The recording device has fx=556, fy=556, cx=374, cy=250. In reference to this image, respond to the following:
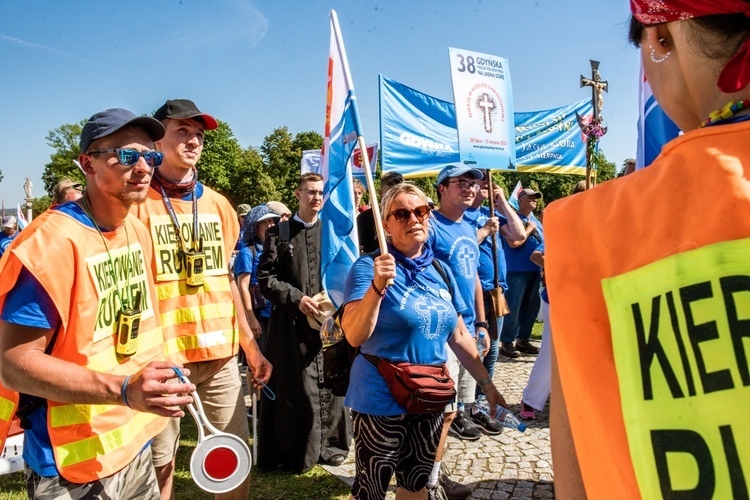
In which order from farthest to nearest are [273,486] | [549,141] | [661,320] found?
[549,141]
[273,486]
[661,320]

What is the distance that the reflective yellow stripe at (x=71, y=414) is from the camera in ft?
6.78

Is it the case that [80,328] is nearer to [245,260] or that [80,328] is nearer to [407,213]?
[407,213]

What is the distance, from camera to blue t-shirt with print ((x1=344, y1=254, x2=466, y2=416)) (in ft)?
9.74

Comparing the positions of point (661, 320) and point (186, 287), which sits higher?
point (186, 287)

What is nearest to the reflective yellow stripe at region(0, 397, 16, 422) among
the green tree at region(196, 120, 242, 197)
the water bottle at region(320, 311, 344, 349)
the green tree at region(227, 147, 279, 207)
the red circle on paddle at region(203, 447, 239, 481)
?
the red circle on paddle at region(203, 447, 239, 481)

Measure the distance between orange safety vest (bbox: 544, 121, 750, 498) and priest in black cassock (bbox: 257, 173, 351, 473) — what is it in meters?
4.10

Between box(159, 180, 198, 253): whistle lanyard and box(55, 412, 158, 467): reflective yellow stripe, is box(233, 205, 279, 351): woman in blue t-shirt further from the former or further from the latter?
box(55, 412, 158, 467): reflective yellow stripe

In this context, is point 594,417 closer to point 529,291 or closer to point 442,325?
point 442,325

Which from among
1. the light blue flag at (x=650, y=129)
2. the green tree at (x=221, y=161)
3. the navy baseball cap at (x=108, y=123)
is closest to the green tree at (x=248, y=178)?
the green tree at (x=221, y=161)

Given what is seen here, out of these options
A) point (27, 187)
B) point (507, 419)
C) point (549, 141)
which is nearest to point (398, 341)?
point (507, 419)

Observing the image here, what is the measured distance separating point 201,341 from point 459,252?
7.48ft

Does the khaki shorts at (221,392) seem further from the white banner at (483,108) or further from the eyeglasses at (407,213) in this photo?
the white banner at (483,108)

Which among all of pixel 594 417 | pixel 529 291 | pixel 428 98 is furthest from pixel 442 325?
pixel 428 98

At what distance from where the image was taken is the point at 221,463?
2.47 meters
